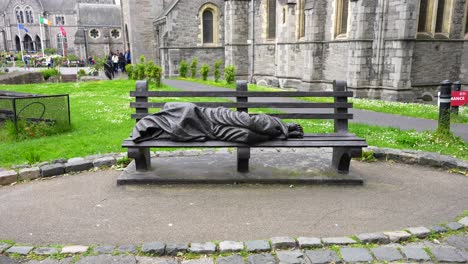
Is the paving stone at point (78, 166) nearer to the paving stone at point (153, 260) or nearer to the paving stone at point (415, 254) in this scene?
the paving stone at point (153, 260)

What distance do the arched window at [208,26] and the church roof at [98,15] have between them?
3975 centimetres

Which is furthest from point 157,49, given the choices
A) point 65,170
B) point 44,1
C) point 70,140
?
point 44,1

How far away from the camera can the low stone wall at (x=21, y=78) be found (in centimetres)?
2375

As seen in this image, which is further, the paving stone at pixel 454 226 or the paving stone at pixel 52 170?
the paving stone at pixel 52 170

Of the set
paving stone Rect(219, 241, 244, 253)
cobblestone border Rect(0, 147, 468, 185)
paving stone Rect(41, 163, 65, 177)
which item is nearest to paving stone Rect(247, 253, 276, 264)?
paving stone Rect(219, 241, 244, 253)

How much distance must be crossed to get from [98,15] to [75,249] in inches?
2763

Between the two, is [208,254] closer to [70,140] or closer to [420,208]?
[420,208]

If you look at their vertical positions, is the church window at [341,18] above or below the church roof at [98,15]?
below

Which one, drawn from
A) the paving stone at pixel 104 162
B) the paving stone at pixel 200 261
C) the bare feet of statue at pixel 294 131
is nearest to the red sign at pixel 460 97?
the bare feet of statue at pixel 294 131

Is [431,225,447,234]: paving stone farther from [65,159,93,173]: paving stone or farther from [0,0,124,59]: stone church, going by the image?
[0,0,124,59]: stone church

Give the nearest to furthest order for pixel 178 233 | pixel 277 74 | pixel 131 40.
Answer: pixel 178 233
pixel 277 74
pixel 131 40

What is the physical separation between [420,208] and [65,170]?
191 inches

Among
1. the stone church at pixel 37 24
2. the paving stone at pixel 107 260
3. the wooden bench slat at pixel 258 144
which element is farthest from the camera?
the stone church at pixel 37 24

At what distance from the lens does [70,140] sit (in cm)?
837
